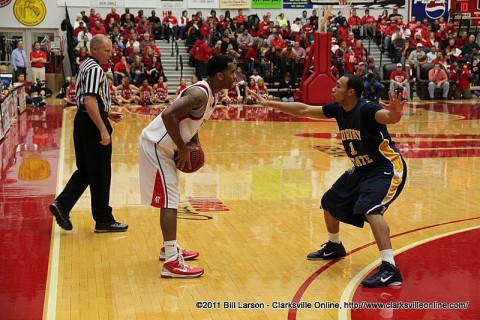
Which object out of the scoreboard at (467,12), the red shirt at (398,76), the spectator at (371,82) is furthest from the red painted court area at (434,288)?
the scoreboard at (467,12)

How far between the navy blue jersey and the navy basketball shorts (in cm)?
7

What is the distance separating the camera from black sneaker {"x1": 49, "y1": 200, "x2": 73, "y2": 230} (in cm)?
705

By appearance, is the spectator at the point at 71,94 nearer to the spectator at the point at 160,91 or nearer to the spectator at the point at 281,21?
the spectator at the point at 160,91

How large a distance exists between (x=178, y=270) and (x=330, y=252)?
53.7 inches

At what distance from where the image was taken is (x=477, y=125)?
1709cm

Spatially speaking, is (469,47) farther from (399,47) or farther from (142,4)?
(142,4)

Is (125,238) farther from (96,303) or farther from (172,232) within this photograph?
(96,303)

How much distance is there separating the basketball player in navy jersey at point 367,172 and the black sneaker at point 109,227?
218 cm

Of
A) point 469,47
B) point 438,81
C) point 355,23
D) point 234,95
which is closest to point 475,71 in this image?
point 469,47

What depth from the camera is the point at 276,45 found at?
2661 centimetres

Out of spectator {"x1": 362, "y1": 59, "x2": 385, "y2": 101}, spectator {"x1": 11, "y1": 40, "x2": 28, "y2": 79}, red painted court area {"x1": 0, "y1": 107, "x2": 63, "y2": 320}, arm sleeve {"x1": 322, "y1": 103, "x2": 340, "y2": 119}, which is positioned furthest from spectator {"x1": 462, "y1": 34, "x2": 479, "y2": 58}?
arm sleeve {"x1": 322, "y1": 103, "x2": 340, "y2": 119}

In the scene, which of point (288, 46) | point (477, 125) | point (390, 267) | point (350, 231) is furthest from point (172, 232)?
point (288, 46)

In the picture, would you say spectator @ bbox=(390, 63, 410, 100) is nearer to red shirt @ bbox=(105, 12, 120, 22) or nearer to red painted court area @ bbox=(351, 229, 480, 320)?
red shirt @ bbox=(105, 12, 120, 22)

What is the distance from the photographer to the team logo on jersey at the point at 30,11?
1132 inches
